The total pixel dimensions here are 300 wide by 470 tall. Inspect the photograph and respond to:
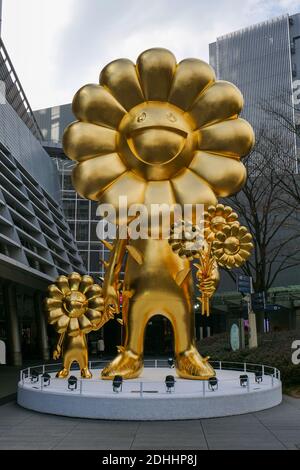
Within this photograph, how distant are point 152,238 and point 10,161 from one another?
2195cm

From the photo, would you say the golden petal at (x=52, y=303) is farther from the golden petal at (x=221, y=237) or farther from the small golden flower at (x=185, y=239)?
the golden petal at (x=221, y=237)

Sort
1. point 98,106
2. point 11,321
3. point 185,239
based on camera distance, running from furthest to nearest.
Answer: point 11,321 → point 98,106 → point 185,239

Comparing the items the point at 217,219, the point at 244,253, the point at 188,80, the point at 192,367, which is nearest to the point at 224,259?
the point at 244,253

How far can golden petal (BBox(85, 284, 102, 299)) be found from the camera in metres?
10.8

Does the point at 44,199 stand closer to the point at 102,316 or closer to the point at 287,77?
the point at 102,316

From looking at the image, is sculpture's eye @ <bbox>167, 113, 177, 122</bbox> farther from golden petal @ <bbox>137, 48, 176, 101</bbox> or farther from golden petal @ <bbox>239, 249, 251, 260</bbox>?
golden petal @ <bbox>239, 249, 251, 260</bbox>

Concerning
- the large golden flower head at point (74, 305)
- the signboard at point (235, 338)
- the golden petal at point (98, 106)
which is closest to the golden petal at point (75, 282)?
the large golden flower head at point (74, 305)

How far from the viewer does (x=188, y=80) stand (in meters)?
10.6

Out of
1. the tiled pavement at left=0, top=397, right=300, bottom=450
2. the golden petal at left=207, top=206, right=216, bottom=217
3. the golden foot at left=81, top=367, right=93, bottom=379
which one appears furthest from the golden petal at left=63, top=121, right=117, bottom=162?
the tiled pavement at left=0, top=397, right=300, bottom=450

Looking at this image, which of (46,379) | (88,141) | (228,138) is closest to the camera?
(46,379)

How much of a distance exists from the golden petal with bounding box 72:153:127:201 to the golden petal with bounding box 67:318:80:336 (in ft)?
9.60

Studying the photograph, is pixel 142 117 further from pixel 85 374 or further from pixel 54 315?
pixel 85 374

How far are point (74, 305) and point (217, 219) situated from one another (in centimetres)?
374

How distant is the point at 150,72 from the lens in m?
10.5
